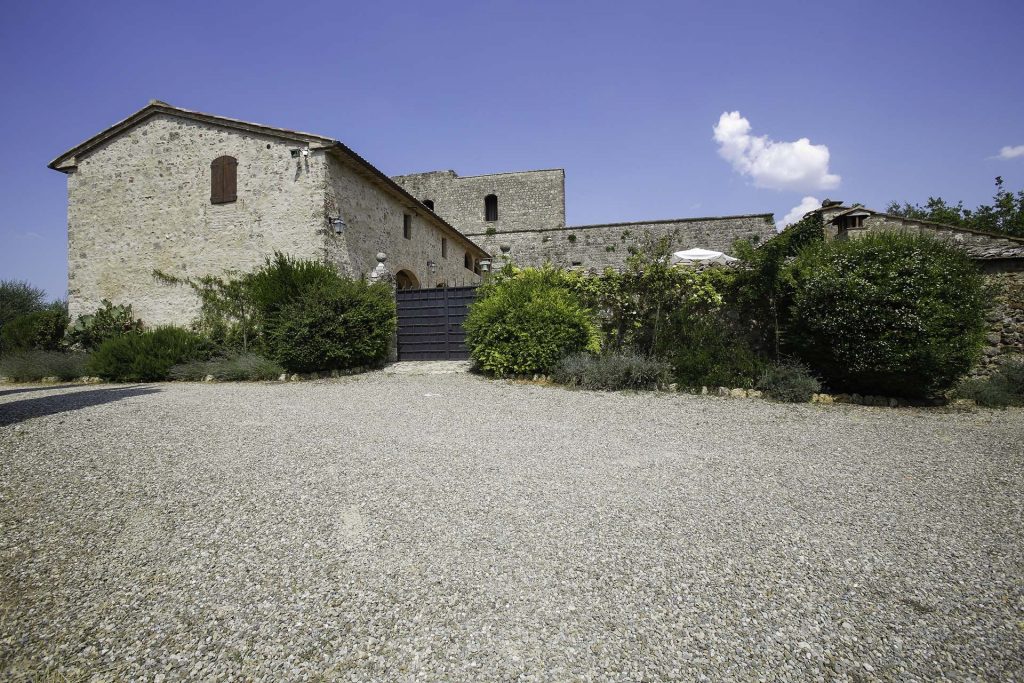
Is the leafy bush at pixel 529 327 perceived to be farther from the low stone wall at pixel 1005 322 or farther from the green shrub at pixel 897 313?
the low stone wall at pixel 1005 322

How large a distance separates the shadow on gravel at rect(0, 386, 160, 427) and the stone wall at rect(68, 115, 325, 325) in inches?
211

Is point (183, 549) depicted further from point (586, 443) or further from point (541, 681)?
point (586, 443)

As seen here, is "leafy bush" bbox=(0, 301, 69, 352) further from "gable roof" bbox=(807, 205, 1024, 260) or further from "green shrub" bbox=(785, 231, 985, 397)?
"gable roof" bbox=(807, 205, 1024, 260)

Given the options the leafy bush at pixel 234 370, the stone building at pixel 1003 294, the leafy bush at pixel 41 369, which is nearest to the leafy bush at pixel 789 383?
the stone building at pixel 1003 294

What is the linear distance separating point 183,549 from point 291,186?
37.7 ft

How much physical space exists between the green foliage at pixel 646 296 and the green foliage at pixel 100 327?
482 inches

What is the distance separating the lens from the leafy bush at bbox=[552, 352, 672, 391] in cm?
841

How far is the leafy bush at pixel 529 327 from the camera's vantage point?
9.29 m

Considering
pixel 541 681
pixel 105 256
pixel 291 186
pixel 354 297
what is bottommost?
pixel 541 681

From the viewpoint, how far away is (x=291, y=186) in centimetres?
1224

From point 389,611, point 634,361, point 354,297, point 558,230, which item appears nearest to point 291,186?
point 354,297

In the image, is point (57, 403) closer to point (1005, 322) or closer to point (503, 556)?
point (503, 556)

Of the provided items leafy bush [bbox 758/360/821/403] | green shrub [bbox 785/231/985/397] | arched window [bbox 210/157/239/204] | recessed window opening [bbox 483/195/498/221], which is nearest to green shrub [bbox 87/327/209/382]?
arched window [bbox 210/157/239/204]

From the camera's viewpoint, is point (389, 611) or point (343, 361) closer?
point (389, 611)
